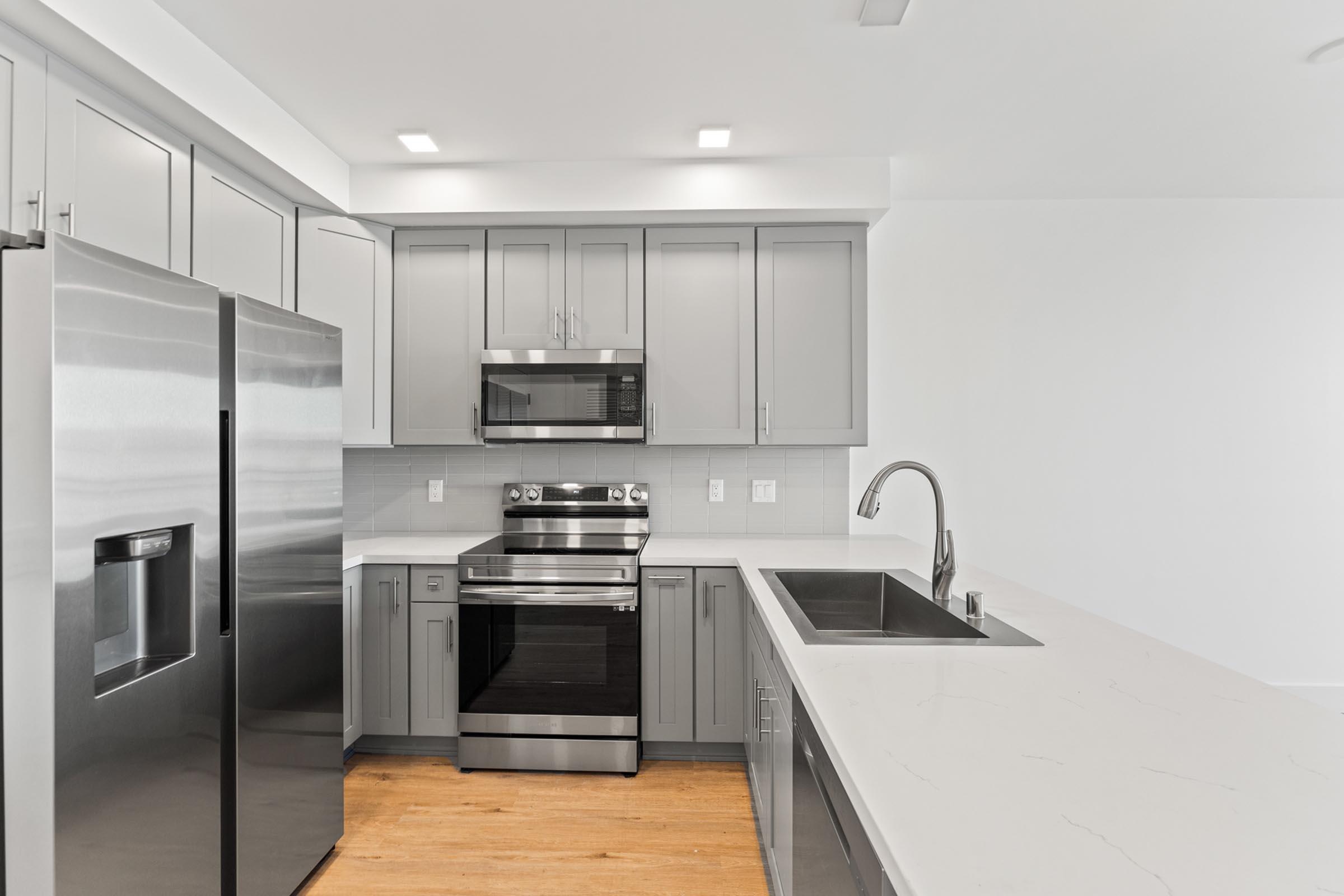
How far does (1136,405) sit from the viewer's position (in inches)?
132

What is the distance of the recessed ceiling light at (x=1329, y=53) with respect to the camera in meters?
2.02

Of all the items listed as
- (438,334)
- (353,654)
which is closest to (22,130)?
(438,334)

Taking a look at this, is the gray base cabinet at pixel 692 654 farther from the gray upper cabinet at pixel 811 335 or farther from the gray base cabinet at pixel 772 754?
the gray upper cabinet at pixel 811 335

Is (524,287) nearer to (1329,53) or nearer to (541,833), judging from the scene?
(541,833)

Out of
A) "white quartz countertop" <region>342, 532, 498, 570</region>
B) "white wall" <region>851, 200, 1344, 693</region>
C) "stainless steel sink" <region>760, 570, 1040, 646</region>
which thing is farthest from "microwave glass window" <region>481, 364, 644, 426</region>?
"white wall" <region>851, 200, 1344, 693</region>

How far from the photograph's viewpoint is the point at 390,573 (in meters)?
2.80

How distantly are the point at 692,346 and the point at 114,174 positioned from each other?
2.02 m

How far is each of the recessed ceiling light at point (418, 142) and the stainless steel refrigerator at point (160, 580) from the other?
103cm

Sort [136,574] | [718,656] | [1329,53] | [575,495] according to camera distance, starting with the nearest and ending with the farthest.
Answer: [136,574] < [1329,53] < [718,656] < [575,495]

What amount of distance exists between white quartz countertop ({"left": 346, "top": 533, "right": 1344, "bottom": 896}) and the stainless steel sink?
0.27m

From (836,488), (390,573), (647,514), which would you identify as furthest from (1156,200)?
(390,573)

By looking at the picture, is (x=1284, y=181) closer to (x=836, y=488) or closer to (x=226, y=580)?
(x=836, y=488)

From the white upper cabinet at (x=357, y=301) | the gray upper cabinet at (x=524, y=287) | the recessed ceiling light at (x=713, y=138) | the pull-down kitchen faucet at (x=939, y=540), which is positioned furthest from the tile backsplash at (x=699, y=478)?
the pull-down kitchen faucet at (x=939, y=540)

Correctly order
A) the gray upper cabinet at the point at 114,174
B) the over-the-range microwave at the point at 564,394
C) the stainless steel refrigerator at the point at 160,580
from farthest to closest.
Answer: the over-the-range microwave at the point at 564,394 < the gray upper cabinet at the point at 114,174 < the stainless steel refrigerator at the point at 160,580
